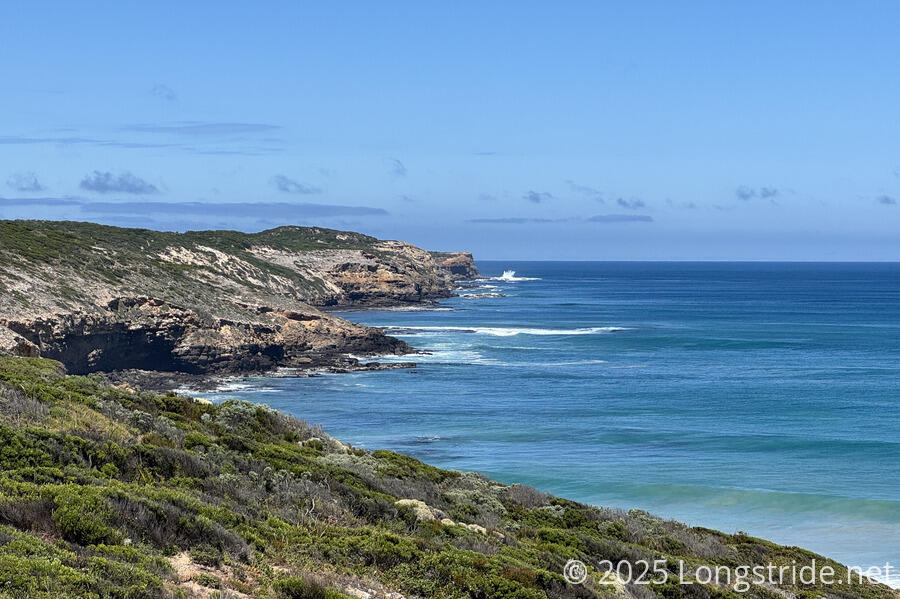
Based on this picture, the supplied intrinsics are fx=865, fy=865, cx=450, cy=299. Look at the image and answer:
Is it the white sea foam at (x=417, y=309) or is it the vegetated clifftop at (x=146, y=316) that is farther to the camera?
the white sea foam at (x=417, y=309)

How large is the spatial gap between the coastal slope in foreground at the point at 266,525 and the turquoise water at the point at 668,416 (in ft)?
30.8

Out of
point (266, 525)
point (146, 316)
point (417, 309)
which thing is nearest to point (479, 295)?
point (417, 309)

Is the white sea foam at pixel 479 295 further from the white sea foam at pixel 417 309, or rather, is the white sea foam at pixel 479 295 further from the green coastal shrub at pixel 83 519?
the green coastal shrub at pixel 83 519

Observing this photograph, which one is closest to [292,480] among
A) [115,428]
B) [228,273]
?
[115,428]

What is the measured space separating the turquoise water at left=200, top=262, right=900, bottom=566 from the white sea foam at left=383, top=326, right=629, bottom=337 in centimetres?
30

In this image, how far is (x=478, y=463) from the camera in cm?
3391

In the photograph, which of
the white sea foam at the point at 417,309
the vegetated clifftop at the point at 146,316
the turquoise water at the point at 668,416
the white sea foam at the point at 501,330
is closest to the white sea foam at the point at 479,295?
the white sea foam at the point at 417,309

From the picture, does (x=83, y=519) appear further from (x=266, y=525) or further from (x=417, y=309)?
(x=417, y=309)

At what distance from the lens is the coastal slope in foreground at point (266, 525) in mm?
9602

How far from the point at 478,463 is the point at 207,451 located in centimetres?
1872

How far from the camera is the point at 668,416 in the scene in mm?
43750

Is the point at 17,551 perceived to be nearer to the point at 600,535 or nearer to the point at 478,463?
the point at 600,535

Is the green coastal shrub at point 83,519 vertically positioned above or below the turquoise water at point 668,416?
above

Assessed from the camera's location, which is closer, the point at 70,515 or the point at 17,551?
the point at 17,551
